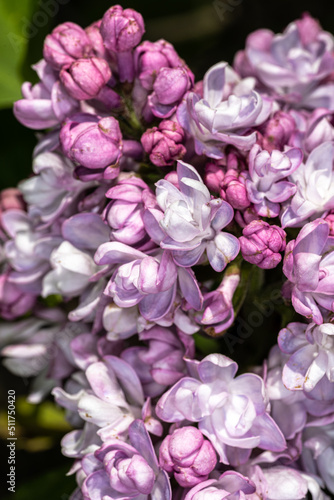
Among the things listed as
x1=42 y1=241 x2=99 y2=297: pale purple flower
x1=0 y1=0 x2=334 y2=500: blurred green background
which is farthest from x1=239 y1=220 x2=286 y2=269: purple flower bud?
x1=0 y1=0 x2=334 y2=500: blurred green background

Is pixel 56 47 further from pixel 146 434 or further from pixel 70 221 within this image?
pixel 146 434

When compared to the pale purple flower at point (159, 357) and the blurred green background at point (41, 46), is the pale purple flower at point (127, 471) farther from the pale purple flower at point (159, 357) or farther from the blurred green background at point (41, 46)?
the blurred green background at point (41, 46)

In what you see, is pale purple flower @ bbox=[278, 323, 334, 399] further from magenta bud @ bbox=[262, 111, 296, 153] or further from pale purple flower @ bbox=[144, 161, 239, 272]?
magenta bud @ bbox=[262, 111, 296, 153]

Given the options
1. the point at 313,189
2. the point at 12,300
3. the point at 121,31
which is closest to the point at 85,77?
the point at 121,31

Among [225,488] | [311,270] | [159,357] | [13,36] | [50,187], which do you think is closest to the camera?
[311,270]

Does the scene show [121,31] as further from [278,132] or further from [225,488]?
[225,488]
